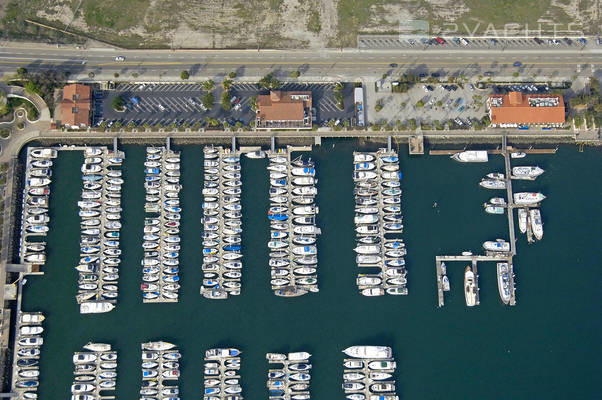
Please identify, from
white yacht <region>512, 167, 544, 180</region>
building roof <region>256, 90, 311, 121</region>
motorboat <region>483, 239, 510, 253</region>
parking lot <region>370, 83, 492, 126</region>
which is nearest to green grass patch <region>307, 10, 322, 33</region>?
building roof <region>256, 90, 311, 121</region>

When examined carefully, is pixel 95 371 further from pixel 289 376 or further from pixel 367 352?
pixel 367 352

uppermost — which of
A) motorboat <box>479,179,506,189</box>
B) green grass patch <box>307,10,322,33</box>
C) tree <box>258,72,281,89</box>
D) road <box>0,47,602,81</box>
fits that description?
green grass patch <box>307,10,322,33</box>

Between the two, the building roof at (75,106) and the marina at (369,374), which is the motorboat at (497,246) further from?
the building roof at (75,106)

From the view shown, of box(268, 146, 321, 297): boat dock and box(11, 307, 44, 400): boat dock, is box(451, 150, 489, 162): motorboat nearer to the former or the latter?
box(268, 146, 321, 297): boat dock

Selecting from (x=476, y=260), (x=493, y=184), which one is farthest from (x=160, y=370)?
(x=493, y=184)

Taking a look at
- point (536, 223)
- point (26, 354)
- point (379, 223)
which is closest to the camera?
point (26, 354)

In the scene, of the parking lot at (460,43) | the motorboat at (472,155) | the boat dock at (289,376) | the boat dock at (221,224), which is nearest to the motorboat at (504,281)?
the motorboat at (472,155)

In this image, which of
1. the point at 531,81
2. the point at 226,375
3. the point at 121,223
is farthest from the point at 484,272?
the point at 121,223
